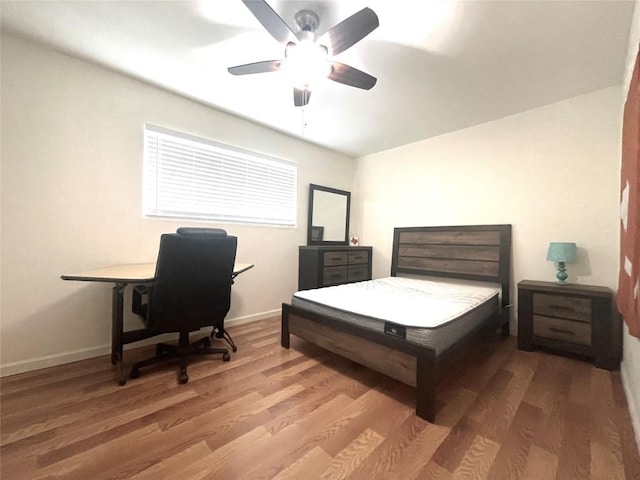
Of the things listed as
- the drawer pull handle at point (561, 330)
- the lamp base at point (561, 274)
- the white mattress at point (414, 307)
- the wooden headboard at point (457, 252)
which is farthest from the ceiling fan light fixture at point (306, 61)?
the drawer pull handle at point (561, 330)

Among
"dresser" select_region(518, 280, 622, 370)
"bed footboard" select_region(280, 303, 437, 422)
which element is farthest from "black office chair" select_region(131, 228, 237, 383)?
"dresser" select_region(518, 280, 622, 370)

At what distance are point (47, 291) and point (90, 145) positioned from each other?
122cm

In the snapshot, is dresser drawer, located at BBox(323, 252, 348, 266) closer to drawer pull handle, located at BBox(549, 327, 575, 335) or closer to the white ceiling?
the white ceiling

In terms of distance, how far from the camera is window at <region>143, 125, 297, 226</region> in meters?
2.47

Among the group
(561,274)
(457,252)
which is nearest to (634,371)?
(561,274)

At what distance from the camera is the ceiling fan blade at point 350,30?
1.31 meters

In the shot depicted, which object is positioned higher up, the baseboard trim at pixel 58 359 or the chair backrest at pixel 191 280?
the chair backrest at pixel 191 280

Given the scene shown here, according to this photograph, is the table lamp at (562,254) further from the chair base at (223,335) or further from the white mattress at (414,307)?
the chair base at (223,335)

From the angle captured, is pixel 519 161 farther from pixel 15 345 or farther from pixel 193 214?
pixel 15 345

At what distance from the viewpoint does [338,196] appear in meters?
4.17

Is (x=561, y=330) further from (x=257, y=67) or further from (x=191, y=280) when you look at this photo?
(x=257, y=67)

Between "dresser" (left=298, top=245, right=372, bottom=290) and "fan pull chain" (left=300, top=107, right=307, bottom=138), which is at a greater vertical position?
"fan pull chain" (left=300, top=107, right=307, bottom=138)

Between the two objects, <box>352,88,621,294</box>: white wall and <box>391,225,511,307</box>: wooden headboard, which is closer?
<box>352,88,621,294</box>: white wall

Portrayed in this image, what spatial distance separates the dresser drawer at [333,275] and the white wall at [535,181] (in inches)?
45.3
